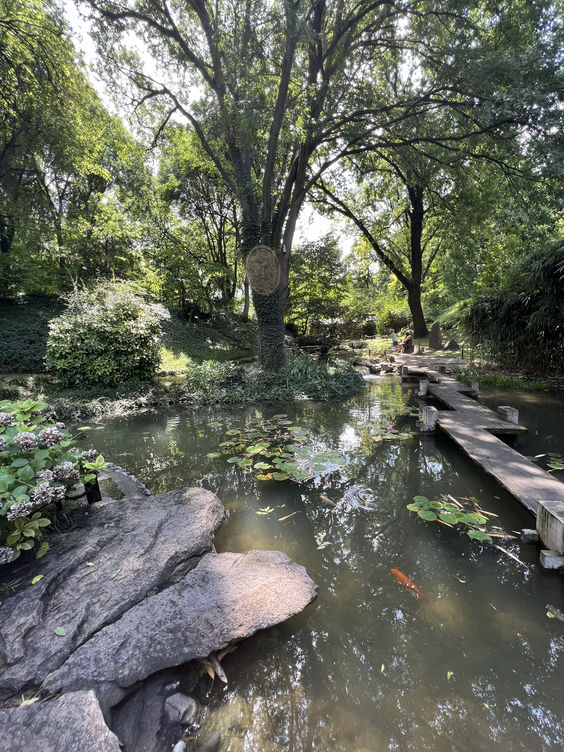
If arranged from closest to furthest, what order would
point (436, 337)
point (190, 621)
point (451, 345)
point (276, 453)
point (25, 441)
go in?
point (190, 621) → point (25, 441) → point (276, 453) → point (436, 337) → point (451, 345)

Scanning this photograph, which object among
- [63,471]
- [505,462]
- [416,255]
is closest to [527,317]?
[505,462]

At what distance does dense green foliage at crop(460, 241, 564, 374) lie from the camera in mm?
7531

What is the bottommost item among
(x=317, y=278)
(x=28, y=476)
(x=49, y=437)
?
(x=28, y=476)

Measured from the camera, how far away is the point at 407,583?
7.44 ft

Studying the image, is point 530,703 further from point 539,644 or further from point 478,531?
point 478,531

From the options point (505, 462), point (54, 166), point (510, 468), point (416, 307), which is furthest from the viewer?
point (416, 307)

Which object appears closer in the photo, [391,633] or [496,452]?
[391,633]

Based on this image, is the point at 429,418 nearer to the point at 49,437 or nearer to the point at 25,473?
the point at 49,437

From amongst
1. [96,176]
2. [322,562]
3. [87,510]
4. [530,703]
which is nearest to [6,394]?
[87,510]

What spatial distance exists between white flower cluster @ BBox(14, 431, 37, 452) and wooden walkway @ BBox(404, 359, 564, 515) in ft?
12.6

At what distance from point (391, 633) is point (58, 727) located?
164 cm

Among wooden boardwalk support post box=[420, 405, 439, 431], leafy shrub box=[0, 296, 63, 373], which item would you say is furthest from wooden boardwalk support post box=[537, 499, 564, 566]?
leafy shrub box=[0, 296, 63, 373]

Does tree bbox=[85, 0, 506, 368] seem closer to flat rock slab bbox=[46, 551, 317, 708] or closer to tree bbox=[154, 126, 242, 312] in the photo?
tree bbox=[154, 126, 242, 312]

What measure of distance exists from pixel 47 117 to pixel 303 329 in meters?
13.8
